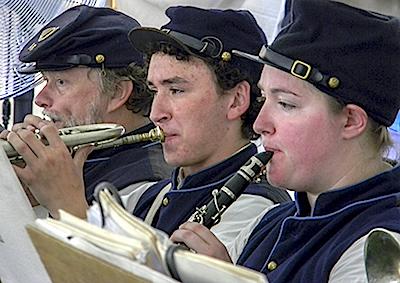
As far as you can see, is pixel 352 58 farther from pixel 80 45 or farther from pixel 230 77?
pixel 80 45

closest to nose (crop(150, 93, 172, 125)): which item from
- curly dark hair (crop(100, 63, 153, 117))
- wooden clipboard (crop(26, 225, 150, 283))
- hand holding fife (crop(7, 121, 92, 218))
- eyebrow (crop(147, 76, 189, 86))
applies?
eyebrow (crop(147, 76, 189, 86))

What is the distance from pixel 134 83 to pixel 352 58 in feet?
2.67

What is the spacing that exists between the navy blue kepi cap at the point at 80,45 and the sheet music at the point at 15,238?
0.83m

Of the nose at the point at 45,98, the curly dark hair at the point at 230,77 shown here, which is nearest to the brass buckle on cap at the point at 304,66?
the curly dark hair at the point at 230,77

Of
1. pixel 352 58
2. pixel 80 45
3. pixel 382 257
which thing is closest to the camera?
pixel 382 257

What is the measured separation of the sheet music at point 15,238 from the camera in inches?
40.4

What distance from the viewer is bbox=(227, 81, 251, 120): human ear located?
63.6 inches

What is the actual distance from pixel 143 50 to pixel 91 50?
10.4 inches

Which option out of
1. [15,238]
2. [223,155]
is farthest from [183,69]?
[15,238]

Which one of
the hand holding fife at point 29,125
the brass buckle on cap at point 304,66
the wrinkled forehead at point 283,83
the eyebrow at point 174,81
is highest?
the brass buckle on cap at point 304,66

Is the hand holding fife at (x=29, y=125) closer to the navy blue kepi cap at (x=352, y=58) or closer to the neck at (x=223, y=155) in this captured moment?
the neck at (x=223, y=155)

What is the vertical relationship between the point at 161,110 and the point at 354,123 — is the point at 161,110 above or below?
below

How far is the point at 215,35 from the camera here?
5.26 feet

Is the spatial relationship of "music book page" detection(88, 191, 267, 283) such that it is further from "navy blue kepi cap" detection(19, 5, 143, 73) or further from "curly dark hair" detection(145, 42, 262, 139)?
"navy blue kepi cap" detection(19, 5, 143, 73)
